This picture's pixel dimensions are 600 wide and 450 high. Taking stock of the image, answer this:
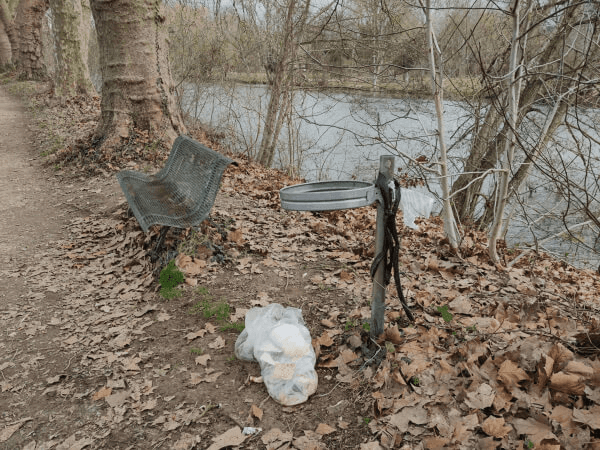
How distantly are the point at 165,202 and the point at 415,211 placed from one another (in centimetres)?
249

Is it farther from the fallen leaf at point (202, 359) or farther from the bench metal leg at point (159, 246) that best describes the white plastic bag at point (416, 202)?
the bench metal leg at point (159, 246)

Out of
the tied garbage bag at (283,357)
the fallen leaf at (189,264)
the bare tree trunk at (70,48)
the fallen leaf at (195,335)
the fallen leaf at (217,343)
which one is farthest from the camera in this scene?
the bare tree trunk at (70,48)

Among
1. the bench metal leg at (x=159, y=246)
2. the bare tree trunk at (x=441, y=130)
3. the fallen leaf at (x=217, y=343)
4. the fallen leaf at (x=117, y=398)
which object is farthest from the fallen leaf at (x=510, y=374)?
the bench metal leg at (x=159, y=246)

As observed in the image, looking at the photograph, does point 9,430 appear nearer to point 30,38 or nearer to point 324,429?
point 324,429

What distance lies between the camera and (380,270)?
8.59 feet

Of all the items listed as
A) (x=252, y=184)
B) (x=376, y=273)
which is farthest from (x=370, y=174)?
(x=376, y=273)

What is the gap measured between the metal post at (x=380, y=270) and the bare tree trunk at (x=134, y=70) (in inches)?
205

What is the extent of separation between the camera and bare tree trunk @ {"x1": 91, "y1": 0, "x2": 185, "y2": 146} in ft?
20.8

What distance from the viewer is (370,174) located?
10.1m

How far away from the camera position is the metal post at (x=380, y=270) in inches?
96.4

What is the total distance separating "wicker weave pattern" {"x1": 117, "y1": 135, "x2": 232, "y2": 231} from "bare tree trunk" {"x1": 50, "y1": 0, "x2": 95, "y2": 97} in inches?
320

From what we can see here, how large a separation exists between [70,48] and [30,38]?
7.70 meters

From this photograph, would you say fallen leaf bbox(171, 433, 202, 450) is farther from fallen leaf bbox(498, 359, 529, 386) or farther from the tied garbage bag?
fallen leaf bbox(498, 359, 529, 386)

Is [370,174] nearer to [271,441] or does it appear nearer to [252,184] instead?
[252,184]
